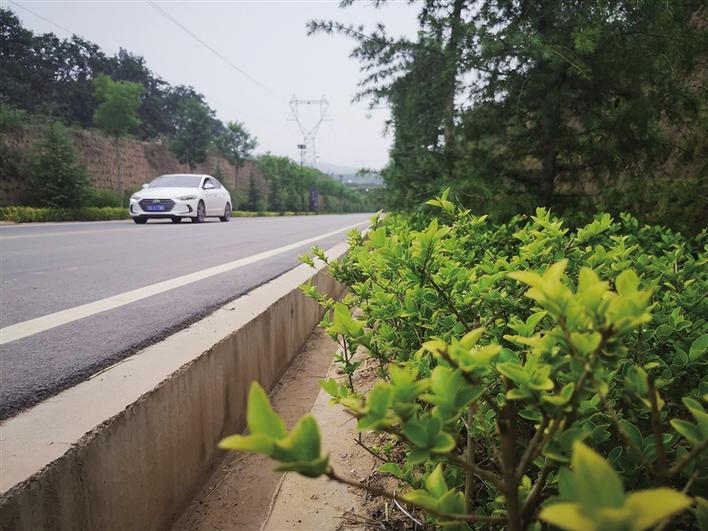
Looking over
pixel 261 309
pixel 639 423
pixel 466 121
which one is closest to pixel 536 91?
pixel 466 121

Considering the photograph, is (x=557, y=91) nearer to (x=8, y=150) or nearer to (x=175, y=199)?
(x=175, y=199)

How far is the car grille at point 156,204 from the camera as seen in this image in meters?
12.0

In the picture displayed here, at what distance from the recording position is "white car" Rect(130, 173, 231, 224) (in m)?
12.0

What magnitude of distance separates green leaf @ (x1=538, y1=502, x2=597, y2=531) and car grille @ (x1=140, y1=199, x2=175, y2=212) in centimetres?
1295

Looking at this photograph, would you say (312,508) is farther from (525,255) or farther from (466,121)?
(466,121)

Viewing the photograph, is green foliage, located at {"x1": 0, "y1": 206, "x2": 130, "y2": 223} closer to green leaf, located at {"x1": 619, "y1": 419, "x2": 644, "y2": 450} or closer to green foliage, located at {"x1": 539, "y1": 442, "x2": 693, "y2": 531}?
green leaf, located at {"x1": 619, "y1": 419, "x2": 644, "y2": 450}

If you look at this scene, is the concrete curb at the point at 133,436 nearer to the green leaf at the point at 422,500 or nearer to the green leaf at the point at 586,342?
the green leaf at the point at 422,500

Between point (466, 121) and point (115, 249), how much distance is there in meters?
4.67

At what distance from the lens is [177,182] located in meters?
13.1

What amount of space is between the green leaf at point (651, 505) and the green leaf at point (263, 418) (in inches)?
12.8

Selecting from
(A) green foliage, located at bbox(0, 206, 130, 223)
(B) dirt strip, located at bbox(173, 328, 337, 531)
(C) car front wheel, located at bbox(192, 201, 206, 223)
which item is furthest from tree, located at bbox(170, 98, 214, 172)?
(B) dirt strip, located at bbox(173, 328, 337, 531)

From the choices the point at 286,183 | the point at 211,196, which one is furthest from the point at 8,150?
the point at 286,183

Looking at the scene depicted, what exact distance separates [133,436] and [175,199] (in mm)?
11996

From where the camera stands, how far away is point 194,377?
151 cm
